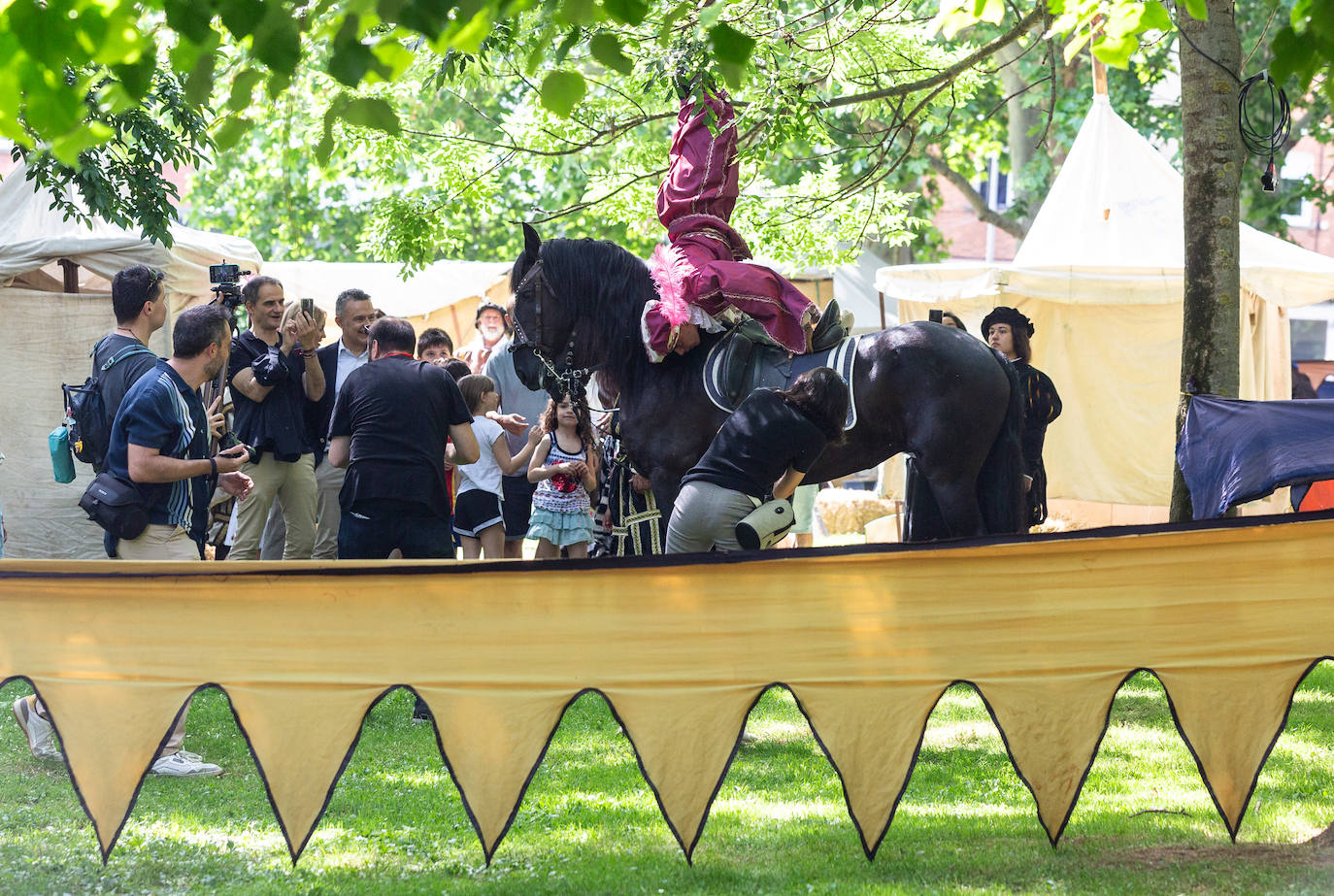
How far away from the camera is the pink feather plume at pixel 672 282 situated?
6004mm

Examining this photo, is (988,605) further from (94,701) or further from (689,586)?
(94,701)

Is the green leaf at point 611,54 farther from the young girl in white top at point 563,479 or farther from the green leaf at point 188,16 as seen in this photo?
the young girl in white top at point 563,479

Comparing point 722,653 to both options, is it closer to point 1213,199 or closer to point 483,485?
point 483,485

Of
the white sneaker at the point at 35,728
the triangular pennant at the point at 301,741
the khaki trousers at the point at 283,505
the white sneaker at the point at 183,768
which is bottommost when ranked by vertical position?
the white sneaker at the point at 183,768

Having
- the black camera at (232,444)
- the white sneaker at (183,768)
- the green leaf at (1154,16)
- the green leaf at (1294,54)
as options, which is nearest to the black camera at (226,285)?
the black camera at (232,444)

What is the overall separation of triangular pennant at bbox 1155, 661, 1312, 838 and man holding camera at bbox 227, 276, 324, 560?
475 centimetres

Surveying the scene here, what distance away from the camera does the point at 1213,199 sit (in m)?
6.67

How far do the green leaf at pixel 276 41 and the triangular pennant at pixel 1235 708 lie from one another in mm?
2941

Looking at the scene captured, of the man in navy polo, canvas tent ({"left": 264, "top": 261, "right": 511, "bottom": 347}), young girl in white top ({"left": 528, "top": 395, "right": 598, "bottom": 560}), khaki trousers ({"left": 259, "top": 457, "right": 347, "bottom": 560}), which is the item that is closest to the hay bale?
canvas tent ({"left": 264, "top": 261, "right": 511, "bottom": 347})

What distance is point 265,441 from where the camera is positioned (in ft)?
22.7

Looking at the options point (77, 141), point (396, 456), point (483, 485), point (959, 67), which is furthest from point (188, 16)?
point (959, 67)

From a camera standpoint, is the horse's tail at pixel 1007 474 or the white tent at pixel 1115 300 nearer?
the horse's tail at pixel 1007 474

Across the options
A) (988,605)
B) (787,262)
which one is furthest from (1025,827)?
(787,262)

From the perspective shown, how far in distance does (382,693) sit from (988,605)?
1.84 metres
